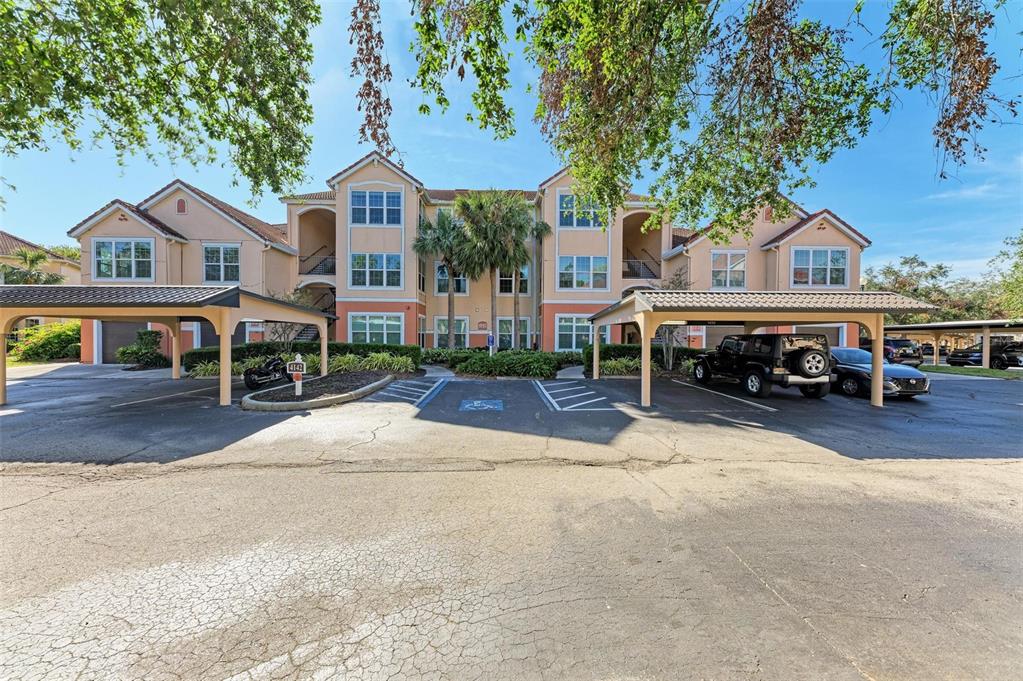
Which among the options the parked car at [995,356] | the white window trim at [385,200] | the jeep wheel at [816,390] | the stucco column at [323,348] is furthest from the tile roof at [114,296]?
the parked car at [995,356]

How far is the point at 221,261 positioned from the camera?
71.5 feet

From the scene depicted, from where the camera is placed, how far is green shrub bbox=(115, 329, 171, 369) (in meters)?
20.0

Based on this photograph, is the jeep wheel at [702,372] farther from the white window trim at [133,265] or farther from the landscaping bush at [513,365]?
the white window trim at [133,265]

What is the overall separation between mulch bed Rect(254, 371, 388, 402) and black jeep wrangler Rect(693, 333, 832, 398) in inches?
474

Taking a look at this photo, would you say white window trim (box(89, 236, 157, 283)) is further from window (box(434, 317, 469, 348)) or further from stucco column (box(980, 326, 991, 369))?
stucco column (box(980, 326, 991, 369))

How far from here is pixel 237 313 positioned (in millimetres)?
10859

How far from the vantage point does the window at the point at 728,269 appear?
22203mm

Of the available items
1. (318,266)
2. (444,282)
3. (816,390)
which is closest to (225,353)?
(318,266)

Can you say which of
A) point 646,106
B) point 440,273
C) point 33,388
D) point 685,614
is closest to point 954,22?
A: point 646,106

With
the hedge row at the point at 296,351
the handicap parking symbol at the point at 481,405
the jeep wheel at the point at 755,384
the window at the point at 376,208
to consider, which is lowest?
the handicap parking symbol at the point at 481,405

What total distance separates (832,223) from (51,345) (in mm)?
45343

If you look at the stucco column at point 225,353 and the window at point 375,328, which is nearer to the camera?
the stucco column at point 225,353

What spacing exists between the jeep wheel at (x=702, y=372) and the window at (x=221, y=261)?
77.3ft

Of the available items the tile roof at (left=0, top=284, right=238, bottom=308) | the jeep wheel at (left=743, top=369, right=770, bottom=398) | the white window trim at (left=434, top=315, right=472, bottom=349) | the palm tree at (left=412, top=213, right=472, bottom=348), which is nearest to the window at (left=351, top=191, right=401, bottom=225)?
the palm tree at (left=412, top=213, right=472, bottom=348)
